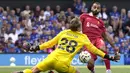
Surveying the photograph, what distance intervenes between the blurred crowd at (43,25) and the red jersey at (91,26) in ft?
27.5

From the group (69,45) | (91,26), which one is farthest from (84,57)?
(69,45)

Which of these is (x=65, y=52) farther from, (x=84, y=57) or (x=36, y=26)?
(x=36, y=26)

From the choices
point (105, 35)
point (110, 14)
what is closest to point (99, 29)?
point (105, 35)

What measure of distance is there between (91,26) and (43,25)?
34.2 ft

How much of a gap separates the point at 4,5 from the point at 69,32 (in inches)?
679

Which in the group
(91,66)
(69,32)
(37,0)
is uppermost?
(37,0)

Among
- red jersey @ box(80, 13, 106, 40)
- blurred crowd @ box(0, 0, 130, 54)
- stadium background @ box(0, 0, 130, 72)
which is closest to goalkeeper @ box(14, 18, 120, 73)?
red jersey @ box(80, 13, 106, 40)

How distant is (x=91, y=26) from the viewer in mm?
15250

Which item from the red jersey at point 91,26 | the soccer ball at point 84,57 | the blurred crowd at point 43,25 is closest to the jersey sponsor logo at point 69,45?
the soccer ball at point 84,57

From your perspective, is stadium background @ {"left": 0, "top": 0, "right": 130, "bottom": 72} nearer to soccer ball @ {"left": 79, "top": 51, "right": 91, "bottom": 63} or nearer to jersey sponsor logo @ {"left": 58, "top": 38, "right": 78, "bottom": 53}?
soccer ball @ {"left": 79, "top": 51, "right": 91, "bottom": 63}

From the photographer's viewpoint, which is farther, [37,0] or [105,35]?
[37,0]

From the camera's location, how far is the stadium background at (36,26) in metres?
23.3

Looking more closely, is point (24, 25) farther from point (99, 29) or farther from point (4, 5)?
point (99, 29)

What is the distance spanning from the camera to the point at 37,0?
1131 inches
